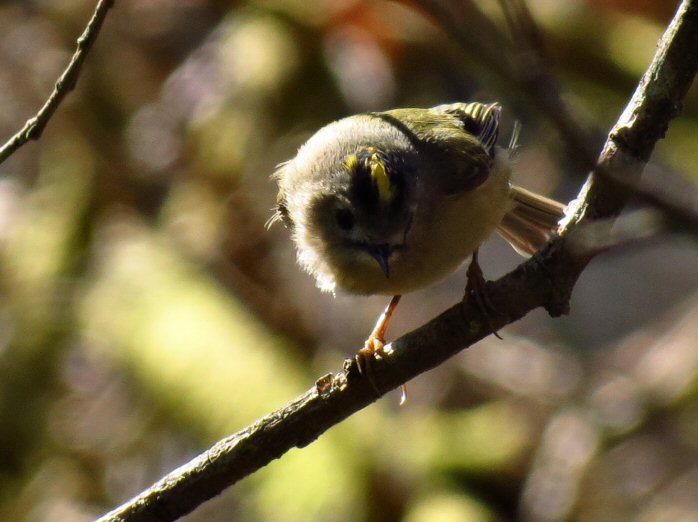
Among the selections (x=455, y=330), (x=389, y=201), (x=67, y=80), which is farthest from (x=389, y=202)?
(x=67, y=80)

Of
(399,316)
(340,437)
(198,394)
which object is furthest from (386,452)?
(399,316)

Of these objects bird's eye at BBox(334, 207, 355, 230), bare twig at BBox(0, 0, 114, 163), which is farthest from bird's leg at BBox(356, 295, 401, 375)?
bare twig at BBox(0, 0, 114, 163)

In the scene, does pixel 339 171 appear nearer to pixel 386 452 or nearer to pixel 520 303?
pixel 520 303

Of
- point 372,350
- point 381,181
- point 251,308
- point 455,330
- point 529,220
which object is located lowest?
point 529,220

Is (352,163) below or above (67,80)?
below

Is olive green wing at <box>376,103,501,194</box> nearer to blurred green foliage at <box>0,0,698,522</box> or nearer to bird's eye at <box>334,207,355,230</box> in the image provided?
blurred green foliage at <box>0,0,698,522</box>

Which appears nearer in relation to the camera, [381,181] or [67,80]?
A: [67,80]

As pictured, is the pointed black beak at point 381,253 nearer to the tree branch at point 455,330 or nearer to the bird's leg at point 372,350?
the bird's leg at point 372,350

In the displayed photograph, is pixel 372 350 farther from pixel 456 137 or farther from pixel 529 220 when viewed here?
pixel 529 220
